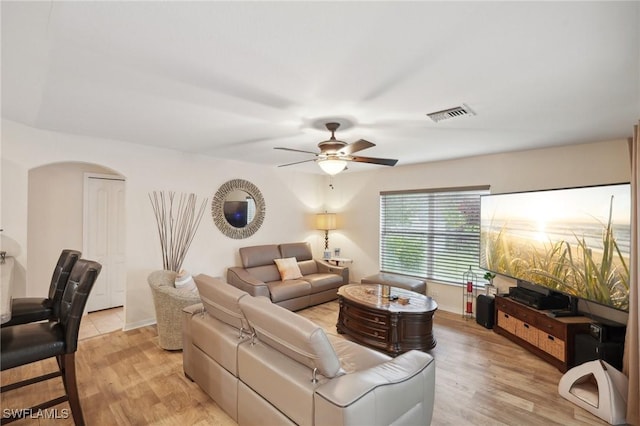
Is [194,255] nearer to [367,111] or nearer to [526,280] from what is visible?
[367,111]

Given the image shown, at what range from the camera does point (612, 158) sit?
3.43 meters

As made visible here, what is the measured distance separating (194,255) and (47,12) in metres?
3.63

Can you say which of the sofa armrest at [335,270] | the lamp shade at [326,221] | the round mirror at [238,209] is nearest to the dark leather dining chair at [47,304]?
the round mirror at [238,209]

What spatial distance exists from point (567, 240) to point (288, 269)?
3832 mm

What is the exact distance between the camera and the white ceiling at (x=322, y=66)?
54.7 inches

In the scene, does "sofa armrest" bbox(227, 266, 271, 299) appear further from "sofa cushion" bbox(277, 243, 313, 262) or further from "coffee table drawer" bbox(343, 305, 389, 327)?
"coffee table drawer" bbox(343, 305, 389, 327)

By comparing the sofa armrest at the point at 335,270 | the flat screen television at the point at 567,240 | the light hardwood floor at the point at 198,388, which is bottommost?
the light hardwood floor at the point at 198,388

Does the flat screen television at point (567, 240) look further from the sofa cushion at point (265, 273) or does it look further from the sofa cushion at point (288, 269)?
the sofa cushion at point (265, 273)

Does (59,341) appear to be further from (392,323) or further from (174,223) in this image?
(392,323)

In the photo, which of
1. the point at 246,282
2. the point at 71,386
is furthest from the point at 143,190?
the point at 71,386

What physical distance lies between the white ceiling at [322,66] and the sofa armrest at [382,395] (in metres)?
1.83

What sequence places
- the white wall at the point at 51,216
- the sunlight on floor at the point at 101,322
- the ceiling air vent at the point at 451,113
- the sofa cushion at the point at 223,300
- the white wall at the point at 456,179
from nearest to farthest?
1. the sofa cushion at the point at 223,300
2. the ceiling air vent at the point at 451,113
3. the white wall at the point at 456,179
4. the sunlight on floor at the point at 101,322
5. the white wall at the point at 51,216

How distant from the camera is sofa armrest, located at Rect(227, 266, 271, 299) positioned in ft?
14.0

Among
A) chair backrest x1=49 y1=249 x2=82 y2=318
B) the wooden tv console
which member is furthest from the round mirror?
the wooden tv console
